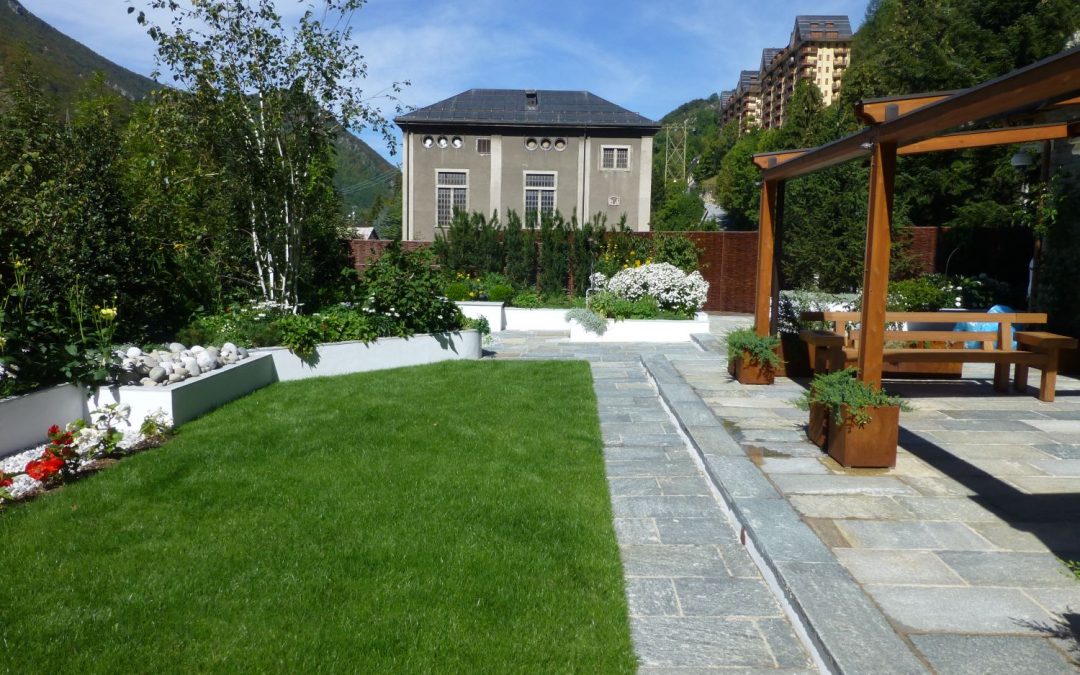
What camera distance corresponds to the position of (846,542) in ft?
12.7

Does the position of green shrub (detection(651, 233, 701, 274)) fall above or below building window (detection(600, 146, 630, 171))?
below

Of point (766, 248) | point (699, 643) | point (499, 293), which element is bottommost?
point (699, 643)

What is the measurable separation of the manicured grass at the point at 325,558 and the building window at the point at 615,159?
77.9ft

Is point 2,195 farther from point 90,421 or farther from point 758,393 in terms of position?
point 758,393

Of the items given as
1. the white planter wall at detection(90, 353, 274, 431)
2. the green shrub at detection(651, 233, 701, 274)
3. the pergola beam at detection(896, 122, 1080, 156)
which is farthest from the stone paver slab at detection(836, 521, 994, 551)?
the green shrub at detection(651, 233, 701, 274)

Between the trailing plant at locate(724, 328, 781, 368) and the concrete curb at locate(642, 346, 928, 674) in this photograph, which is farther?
the trailing plant at locate(724, 328, 781, 368)

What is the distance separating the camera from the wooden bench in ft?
23.6

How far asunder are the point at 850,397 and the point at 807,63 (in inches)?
3089

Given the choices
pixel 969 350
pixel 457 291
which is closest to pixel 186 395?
pixel 969 350

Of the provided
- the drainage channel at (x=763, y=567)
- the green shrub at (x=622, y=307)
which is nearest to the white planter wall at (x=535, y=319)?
the green shrub at (x=622, y=307)

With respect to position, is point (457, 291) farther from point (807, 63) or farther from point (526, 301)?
point (807, 63)

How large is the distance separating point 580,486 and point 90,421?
4172 mm

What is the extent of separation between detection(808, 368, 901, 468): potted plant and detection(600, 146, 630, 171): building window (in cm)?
2434

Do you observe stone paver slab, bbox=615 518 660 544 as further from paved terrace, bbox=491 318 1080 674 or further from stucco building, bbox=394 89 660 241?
stucco building, bbox=394 89 660 241
